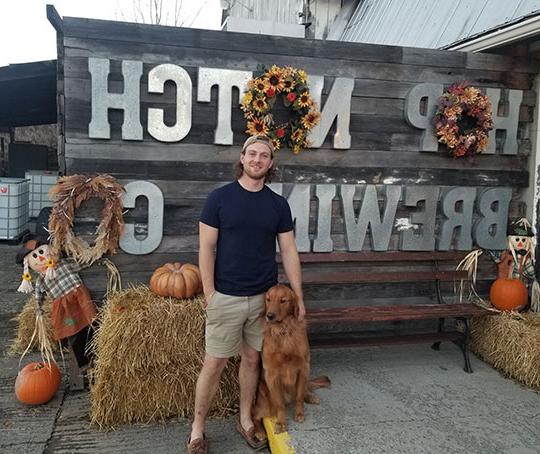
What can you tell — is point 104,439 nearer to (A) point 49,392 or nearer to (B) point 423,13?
(A) point 49,392

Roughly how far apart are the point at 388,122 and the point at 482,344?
2361 millimetres

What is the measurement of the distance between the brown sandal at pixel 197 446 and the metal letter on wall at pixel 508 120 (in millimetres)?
3921

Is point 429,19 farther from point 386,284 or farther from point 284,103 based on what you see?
point 386,284

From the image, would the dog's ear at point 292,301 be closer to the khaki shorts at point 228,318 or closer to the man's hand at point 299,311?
the man's hand at point 299,311

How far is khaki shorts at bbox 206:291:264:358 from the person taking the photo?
302cm

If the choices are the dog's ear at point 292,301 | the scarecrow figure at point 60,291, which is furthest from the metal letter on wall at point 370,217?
the scarecrow figure at point 60,291

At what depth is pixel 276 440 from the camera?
314cm

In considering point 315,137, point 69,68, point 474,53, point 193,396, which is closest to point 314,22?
point 474,53

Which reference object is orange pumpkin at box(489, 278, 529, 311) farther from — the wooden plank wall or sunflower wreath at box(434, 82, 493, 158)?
sunflower wreath at box(434, 82, 493, 158)

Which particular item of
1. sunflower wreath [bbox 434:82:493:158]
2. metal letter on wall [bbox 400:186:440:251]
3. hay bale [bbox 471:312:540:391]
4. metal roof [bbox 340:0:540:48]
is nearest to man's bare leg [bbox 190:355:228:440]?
metal letter on wall [bbox 400:186:440:251]

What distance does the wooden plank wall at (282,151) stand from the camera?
4.18m

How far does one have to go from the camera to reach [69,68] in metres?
4.09

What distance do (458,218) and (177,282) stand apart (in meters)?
2.96

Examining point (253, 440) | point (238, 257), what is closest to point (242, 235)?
point (238, 257)
